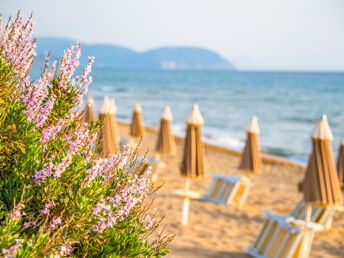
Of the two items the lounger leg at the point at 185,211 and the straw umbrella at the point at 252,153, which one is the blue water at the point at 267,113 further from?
the lounger leg at the point at 185,211

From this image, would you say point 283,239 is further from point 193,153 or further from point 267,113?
point 267,113

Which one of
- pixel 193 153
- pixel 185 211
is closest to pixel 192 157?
pixel 193 153

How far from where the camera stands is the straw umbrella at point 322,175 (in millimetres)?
6082

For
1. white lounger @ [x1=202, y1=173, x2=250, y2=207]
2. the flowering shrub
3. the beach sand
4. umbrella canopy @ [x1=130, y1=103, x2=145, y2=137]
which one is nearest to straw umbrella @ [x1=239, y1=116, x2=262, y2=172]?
white lounger @ [x1=202, y1=173, x2=250, y2=207]

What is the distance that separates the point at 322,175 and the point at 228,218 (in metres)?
2.93

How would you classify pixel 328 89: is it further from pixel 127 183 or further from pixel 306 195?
pixel 127 183

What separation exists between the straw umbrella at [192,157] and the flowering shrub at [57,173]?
18.5ft

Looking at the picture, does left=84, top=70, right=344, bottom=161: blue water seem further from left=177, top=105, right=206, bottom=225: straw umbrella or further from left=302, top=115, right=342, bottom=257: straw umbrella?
left=302, top=115, right=342, bottom=257: straw umbrella

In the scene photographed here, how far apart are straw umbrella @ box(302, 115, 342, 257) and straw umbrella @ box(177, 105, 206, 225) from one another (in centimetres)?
211

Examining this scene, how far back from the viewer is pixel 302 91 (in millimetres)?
66312

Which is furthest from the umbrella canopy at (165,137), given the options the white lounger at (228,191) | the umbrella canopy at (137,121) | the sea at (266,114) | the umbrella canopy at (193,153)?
the sea at (266,114)

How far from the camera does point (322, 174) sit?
616 centimetres

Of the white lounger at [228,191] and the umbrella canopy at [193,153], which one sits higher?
the umbrella canopy at [193,153]

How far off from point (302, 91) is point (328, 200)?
6377 centimetres
